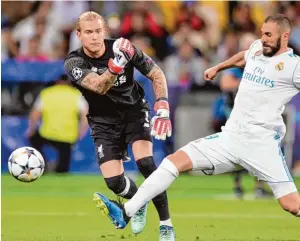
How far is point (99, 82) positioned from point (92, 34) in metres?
0.78

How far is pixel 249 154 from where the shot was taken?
9727mm

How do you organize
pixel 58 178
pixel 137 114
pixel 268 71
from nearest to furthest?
pixel 268 71, pixel 137 114, pixel 58 178

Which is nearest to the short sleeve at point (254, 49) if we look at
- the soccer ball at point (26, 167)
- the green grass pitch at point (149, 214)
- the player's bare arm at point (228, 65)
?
the player's bare arm at point (228, 65)

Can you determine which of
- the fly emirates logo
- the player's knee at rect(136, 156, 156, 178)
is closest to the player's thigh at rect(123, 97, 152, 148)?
the player's knee at rect(136, 156, 156, 178)

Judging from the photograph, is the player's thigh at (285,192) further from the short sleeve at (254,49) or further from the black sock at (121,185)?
the black sock at (121,185)

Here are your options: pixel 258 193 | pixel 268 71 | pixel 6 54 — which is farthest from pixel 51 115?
pixel 268 71

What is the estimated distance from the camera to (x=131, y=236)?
36.2 feet

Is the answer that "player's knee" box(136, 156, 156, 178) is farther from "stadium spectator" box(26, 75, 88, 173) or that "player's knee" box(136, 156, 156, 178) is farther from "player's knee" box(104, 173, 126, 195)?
"stadium spectator" box(26, 75, 88, 173)

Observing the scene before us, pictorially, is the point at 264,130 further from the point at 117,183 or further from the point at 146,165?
the point at 117,183

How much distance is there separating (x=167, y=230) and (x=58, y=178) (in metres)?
8.80

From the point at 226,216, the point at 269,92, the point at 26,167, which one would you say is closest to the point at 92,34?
the point at 26,167

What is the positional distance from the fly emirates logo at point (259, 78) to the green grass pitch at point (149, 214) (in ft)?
6.29

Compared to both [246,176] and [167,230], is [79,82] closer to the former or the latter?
[167,230]

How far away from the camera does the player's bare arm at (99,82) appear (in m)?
9.64
